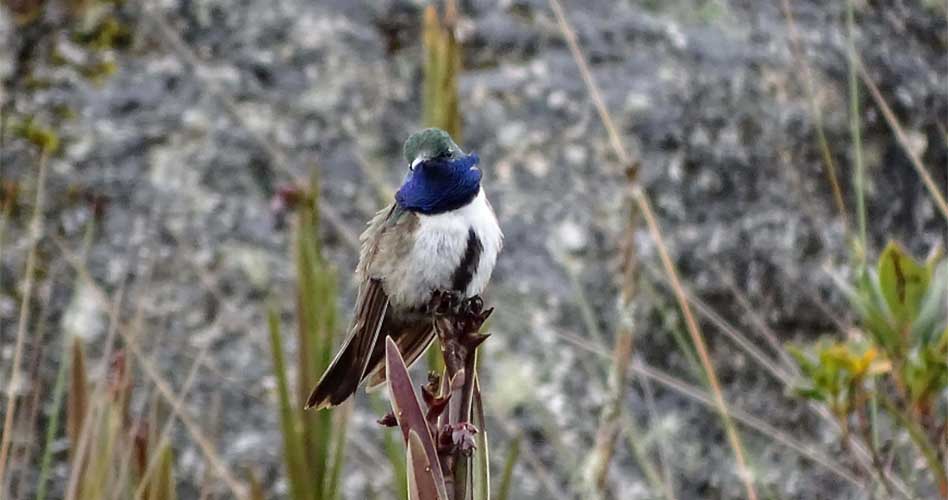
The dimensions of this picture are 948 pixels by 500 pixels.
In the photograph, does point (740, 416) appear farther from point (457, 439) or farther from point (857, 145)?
point (457, 439)

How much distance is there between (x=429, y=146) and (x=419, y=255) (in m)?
0.21

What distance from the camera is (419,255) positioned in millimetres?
1790

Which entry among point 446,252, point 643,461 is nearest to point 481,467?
point 446,252

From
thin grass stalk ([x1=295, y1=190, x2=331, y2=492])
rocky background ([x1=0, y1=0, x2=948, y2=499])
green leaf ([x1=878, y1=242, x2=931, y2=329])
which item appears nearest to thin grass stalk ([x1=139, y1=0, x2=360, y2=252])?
rocky background ([x1=0, y1=0, x2=948, y2=499])

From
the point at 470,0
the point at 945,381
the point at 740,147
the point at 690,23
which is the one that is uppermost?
the point at 470,0

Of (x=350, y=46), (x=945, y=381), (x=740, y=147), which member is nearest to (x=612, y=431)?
(x=945, y=381)

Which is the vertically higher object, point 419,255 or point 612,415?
point 419,255

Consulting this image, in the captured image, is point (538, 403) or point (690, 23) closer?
point (538, 403)

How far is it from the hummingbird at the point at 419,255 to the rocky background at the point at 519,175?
0.66 metres

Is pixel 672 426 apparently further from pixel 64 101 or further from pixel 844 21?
pixel 64 101

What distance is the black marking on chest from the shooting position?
175 cm

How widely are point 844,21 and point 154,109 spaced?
5.11 ft

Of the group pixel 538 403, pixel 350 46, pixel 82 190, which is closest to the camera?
pixel 538 403

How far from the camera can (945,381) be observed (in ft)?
5.46
